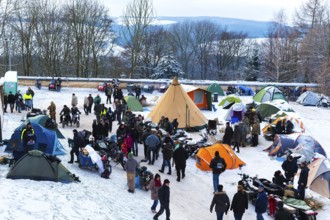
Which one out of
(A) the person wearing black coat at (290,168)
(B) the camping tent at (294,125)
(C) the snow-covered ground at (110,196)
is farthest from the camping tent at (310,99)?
(A) the person wearing black coat at (290,168)

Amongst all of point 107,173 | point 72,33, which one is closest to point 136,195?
point 107,173

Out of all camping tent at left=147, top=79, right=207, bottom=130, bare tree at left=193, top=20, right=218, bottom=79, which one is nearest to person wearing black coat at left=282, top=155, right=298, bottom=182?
camping tent at left=147, top=79, right=207, bottom=130

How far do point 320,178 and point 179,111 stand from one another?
939 cm

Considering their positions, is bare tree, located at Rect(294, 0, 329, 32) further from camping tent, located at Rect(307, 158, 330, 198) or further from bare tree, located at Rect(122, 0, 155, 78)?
camping tent, located at Rect(307, 158, 330, 198)

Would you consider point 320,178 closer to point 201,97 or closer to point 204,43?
point 201,97

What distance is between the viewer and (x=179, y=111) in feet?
71.5

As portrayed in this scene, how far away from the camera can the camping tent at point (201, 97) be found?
2766cm

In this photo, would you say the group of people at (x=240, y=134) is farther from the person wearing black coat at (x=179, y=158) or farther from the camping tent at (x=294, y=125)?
the person wearing black coat at (x=179, y=158)

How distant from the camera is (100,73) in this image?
57.4 m

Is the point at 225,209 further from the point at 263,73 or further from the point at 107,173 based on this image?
the point at 263,73

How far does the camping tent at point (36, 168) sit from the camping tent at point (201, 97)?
16.4 m

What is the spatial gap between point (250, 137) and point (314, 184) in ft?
20.3

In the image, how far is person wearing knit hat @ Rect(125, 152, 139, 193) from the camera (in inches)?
494

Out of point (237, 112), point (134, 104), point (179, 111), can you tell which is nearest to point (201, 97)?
point (237, 112)
